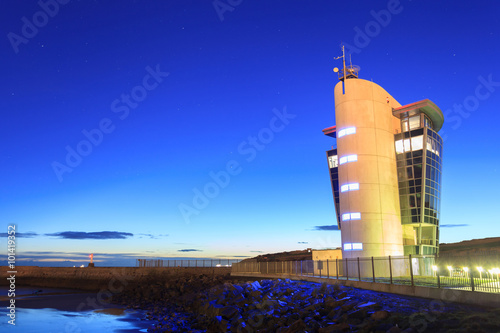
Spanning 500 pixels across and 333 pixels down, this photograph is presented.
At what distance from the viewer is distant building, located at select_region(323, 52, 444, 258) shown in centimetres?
4222

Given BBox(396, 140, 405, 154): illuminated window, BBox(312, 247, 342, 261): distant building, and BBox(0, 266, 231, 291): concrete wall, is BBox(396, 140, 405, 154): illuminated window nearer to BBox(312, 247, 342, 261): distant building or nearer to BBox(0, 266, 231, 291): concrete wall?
BBox(312, 247, 342, 261): distant building

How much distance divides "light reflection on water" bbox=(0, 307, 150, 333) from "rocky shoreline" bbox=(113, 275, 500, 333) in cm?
217

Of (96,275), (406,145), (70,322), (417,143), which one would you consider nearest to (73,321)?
(70,322)

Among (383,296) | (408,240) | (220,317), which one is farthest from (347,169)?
(220,317)

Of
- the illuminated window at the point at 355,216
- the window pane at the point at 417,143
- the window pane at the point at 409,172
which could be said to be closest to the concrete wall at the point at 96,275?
the illuminated window at the point at 355,216

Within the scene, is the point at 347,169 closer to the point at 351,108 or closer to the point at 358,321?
the point at 351,108

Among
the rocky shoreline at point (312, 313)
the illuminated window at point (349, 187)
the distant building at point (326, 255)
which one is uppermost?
the illuminated window at point (349, 187)

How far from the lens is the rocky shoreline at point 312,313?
15336 mm

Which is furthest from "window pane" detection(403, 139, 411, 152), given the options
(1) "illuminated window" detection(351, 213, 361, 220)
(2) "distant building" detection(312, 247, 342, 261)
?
(2) "distant building" detection(312, 247, 342, 261)

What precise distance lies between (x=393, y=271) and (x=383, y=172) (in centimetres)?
1248

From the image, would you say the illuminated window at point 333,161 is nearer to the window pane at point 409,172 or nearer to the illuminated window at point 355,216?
the window pane at point 409,172

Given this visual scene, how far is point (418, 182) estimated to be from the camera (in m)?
44.8

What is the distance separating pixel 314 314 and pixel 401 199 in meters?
28.8

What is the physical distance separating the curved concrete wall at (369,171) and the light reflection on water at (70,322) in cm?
2333
